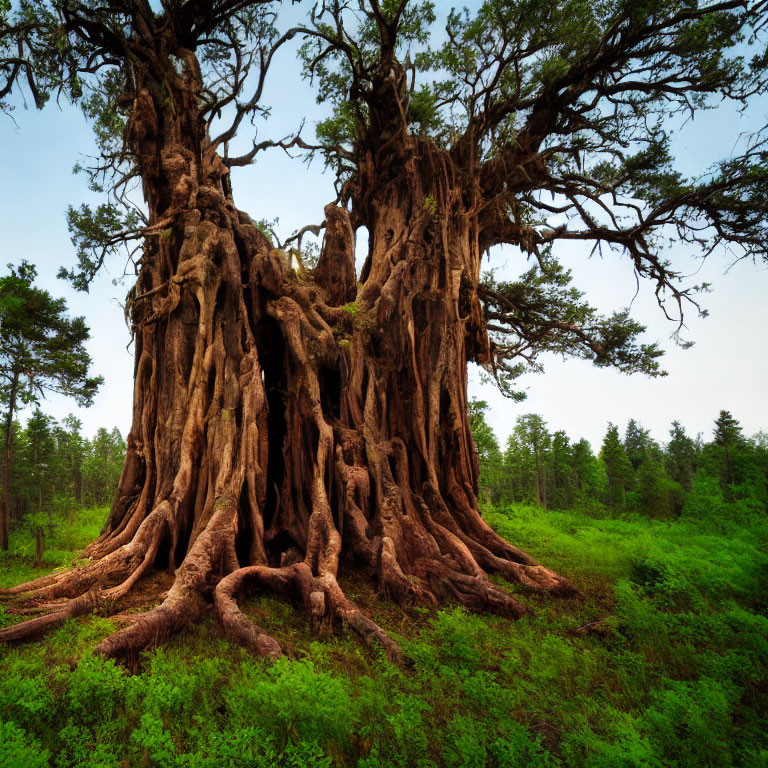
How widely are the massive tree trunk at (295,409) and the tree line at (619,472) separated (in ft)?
27.6

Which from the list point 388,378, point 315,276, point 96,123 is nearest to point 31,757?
point 388,378

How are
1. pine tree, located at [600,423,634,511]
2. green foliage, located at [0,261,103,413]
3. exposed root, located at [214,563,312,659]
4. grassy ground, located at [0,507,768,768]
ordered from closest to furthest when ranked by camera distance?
grassy ground, located at [0,507,768,768], exposed root, located at [214,563,312,659], green foliage, located at [0,261,103,413], pine tree, located at [600,423,634,511]

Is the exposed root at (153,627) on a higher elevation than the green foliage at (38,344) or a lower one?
lower

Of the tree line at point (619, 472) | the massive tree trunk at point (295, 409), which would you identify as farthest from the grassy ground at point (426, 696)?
the tree line at point (619, 472)

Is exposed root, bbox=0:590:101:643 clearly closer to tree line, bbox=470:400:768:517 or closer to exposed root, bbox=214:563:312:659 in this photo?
exposed root, bbox=214:563:312:659

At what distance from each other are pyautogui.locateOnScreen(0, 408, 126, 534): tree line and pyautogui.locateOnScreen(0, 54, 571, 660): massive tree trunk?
7895mm

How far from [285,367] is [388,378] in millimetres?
1945

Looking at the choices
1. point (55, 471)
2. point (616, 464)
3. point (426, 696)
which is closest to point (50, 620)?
point (426, 696)

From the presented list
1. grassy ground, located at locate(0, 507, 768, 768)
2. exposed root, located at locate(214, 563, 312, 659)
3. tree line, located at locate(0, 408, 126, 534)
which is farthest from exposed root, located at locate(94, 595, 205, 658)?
tree line, located at locate(0, 408, 126, 534)

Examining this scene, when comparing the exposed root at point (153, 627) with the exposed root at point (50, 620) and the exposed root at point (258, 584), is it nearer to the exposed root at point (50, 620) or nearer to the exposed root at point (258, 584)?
the exposed root at point (258, 584)

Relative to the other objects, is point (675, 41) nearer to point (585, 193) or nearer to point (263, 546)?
point (585, 193)

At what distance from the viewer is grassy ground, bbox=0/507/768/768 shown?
2.27 meters

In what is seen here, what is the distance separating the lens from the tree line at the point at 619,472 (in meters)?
→ 15.5

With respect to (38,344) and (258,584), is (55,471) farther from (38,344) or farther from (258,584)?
(258,584)
